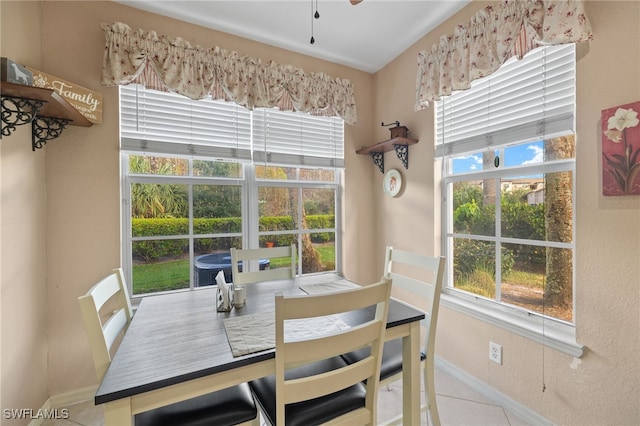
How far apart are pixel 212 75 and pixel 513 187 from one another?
2303mm

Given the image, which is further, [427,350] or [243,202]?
[243,202]

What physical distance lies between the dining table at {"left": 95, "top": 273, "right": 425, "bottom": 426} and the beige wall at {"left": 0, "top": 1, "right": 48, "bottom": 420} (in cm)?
72

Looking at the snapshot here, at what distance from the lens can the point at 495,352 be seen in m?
1.76

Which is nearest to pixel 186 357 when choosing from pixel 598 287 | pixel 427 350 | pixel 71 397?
pixel 427 350

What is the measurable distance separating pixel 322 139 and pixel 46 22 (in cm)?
208

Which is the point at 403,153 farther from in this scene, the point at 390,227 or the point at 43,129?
the point at 43,129

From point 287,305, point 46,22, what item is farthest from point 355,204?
point 46,22

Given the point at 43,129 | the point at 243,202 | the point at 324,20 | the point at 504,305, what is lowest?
the point at 504,305

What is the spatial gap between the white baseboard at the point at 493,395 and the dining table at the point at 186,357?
84cm

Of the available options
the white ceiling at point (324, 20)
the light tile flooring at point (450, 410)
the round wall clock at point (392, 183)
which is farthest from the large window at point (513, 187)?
the white ceiling at point (324, 20)

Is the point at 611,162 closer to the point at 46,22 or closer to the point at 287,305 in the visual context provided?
→ the point at 287,305

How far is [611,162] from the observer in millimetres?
1266

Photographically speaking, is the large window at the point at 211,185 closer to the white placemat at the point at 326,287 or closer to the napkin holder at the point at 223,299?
the white placemat at the point at 326,287

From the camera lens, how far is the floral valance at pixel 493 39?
1.32 meters
